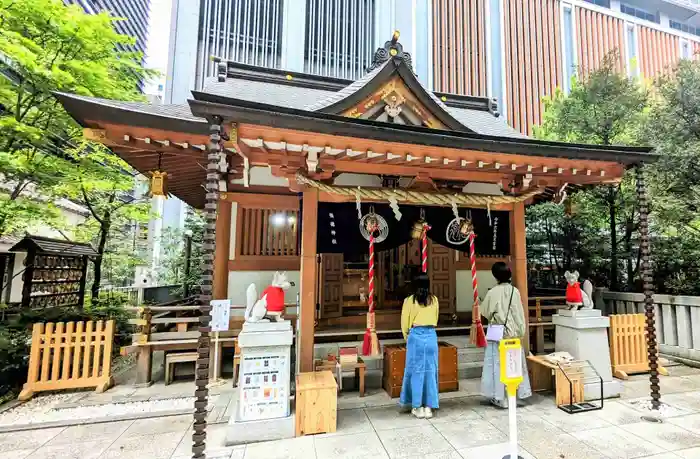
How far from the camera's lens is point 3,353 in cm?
520

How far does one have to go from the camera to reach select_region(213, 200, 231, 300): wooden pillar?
618 centimetres

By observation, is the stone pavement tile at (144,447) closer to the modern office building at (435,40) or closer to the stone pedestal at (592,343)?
the stone pedestal at (592,343)

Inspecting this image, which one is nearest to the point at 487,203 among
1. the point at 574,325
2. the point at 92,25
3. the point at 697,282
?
the point at 574,325

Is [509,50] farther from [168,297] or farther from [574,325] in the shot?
[168,297]

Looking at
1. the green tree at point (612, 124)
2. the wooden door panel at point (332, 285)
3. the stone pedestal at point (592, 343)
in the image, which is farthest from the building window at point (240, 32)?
the stone pedestal at point (592, 343)

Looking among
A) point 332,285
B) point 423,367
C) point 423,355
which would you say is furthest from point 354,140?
point 332,285

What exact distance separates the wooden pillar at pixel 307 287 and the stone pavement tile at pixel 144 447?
1.78 metres

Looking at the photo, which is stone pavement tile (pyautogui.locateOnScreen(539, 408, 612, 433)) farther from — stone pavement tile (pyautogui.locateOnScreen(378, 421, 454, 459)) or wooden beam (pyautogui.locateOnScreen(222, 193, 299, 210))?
wooden beam (pyautogui.locateOnScreen(222, 193, 299, 210))

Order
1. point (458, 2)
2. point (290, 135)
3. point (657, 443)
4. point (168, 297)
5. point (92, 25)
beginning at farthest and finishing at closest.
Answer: point (458, 2)
point (168, 297)
point (92, 25)
point (290, 135)
point (657, 443)

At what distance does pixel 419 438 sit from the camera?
3.84 metres

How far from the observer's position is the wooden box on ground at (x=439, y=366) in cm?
507

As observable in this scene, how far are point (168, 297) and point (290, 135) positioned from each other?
12384 mm

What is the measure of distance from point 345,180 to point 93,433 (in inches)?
211

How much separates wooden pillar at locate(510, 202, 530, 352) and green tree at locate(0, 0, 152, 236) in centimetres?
862
